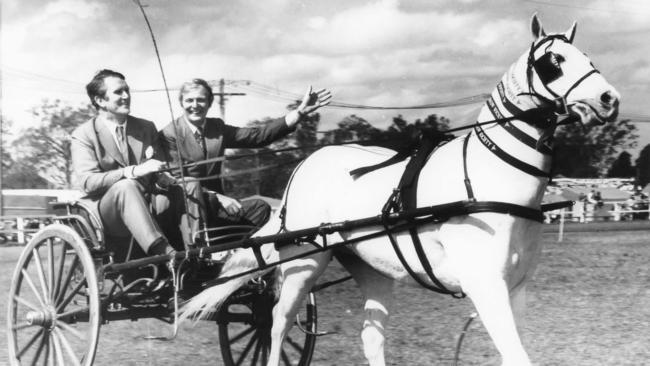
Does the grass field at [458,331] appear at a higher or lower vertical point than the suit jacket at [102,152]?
lower

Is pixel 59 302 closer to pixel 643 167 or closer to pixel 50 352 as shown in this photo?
pixel 50 352

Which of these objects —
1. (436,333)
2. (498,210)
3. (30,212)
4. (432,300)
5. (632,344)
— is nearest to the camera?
(498,210)

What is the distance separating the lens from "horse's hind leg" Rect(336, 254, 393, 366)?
16.6ft

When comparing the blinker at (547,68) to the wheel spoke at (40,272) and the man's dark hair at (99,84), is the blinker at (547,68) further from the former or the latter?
the wheel spoke at (40,272)

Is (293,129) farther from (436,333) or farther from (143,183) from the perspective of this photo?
(436,333)

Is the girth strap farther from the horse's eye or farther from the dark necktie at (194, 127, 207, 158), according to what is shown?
the dark necktie at (194, 127, 207, 158)

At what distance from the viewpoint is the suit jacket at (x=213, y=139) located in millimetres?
5453

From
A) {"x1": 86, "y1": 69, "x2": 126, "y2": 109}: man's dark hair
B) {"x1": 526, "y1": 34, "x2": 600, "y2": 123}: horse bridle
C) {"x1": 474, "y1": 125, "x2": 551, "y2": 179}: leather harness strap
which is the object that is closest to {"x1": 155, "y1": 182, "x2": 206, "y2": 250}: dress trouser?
{"x1": 86, "y1": 69, "x2": 126, "y2": 109}: man's dark hair

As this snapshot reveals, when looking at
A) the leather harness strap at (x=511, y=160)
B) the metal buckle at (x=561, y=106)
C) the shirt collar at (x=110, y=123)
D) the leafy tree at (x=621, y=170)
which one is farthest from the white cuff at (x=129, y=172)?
the leafy tree at (x=621, y=170)

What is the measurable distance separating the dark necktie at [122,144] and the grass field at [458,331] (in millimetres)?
1884

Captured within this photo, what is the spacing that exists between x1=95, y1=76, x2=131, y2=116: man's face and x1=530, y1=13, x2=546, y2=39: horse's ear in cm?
281

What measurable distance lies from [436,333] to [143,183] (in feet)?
11.4

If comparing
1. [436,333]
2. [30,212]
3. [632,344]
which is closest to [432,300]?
[436,333]

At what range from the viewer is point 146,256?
5.45m
